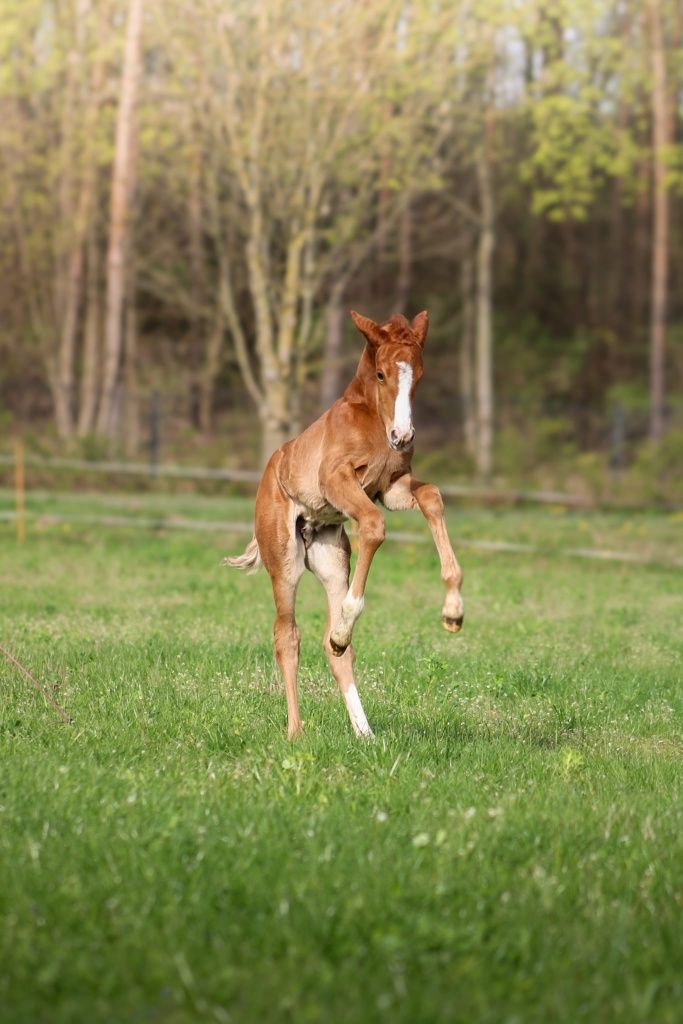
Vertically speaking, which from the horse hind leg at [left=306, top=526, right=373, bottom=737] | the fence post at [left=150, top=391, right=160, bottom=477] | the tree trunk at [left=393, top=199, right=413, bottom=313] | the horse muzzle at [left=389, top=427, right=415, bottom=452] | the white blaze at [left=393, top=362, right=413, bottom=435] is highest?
the tree trunk at [left=393, top=199, right=413, bottom=313]

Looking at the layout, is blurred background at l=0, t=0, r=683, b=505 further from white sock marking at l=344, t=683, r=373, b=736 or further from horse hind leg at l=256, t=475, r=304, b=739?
white sock marking at l=344, t=683, r=373, b=736

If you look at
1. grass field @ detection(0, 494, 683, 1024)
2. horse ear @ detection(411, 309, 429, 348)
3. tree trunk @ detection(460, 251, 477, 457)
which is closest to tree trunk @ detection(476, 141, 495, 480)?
tree trunk @ detection(460, 251, 477, 457)

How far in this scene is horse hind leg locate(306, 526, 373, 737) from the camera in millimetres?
8031

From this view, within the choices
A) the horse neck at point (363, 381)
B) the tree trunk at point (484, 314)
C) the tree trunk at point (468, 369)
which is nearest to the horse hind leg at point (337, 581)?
the horse neck at point (363, 381)

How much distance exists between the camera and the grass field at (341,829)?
4.63 m

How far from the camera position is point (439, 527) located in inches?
285

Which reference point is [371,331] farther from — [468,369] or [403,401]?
[468,369]

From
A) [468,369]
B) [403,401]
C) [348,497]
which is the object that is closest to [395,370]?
[403,401]

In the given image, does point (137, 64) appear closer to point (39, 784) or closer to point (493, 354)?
point (493, 354)

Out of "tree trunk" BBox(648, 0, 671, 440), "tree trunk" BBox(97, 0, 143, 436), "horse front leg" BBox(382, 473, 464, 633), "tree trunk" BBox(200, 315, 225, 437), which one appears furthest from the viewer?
"tree trunk" BBox(200, 315, 225, 437)

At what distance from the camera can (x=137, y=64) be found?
31.5 meters

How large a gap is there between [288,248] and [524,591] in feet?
41.3

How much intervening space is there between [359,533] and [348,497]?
8.4 inches

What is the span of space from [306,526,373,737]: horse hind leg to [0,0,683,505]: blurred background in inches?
741
